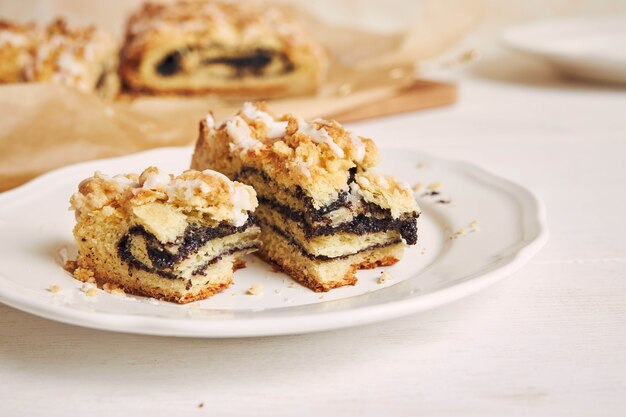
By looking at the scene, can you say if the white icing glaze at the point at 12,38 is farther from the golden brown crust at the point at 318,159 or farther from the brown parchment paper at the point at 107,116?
the golden brown crust at the point at 318,159

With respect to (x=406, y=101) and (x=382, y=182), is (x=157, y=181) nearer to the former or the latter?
(x=382, y=182)

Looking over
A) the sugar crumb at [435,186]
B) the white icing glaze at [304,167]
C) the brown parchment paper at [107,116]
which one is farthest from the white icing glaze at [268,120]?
the sugar crumb at [435,186]

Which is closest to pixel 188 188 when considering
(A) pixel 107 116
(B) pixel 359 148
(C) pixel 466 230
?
(B) pixel 359 148

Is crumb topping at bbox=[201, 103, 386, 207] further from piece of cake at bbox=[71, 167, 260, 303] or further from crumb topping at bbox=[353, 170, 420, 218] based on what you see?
piece of cake at bbox=[71, 167, 260, 303]

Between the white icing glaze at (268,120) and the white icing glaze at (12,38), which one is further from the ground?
the white icing glaze at (268,120)

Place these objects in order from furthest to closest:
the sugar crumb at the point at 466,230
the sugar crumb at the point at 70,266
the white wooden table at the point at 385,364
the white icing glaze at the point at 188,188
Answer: the sugar crumb at the point at 466,230
the sugar crumb at the point at 70,266
the white icing glaze at the point at 188,188
the white wooden table at the point at 385,364

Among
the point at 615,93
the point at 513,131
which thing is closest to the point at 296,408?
the point at 513,131

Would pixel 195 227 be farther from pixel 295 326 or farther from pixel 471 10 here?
pixel 471 10
